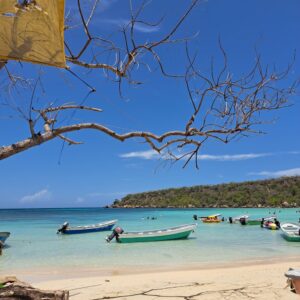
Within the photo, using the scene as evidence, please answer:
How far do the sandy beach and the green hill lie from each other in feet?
263

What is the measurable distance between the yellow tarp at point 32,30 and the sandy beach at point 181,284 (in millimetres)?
5948

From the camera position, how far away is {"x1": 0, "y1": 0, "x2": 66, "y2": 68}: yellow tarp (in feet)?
8.87

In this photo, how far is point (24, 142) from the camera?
14.5ft

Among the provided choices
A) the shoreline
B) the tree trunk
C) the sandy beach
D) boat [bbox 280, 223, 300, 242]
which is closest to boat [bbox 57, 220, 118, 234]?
boat [bbox 280, 223, 300, 242]

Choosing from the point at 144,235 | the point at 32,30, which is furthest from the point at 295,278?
the point at 144,235

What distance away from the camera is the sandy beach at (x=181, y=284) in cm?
782

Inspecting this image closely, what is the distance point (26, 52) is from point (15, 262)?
43.3ft

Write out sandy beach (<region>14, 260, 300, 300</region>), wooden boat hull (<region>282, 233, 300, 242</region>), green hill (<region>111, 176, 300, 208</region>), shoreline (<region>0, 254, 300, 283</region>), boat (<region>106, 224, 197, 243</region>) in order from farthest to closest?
green hill (<region>111, 176, 300, 208</region>)
boat (<region>106, 224, 197, 243</region>)
wooden boat hull (<region>282, 233, 300, 242</region>)
shoreline (<region>0, 254, 300, 283</region>)
sandy beach (<region>14, 260, 300, 300</region>)

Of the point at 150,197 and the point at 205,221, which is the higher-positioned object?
the point at 150,197

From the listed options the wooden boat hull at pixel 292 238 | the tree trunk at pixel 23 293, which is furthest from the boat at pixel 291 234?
the tree trunk at pixel 23 293

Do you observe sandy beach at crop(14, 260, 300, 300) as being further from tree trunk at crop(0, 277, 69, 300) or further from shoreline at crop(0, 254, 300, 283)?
tree trunk at crop(0, 277, 69, 300)

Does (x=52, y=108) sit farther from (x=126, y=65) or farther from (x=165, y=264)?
(x=165, y=264)

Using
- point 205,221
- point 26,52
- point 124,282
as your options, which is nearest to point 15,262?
point 124,282

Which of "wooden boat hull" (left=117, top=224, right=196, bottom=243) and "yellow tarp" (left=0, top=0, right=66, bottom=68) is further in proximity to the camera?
"wooden boat hull" (left=117, top=224, right=196, bottom=243)
